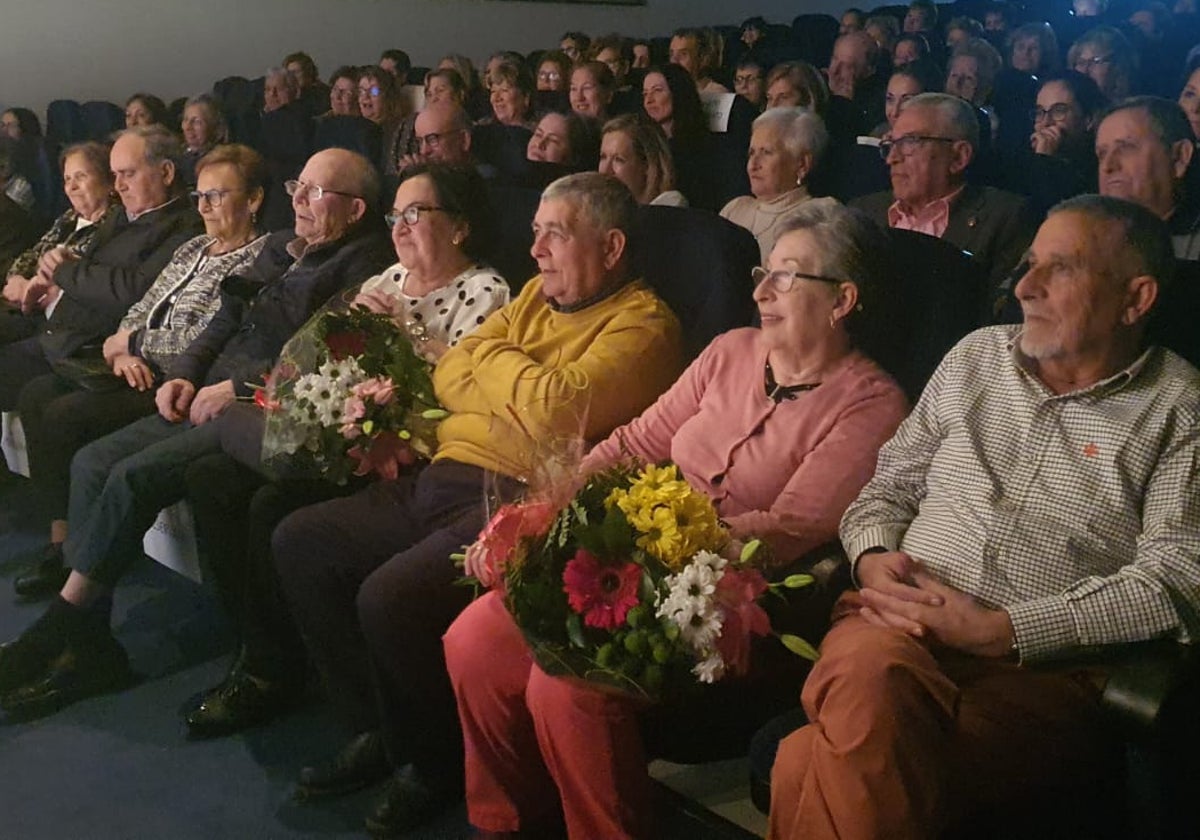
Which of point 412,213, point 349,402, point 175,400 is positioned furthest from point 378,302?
point 175,400

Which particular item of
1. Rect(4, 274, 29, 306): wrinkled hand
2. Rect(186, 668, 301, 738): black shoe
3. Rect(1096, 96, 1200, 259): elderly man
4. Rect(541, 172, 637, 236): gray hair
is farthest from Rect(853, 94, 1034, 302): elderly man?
Rect(4, 274, 29, 306): wrinkled hand

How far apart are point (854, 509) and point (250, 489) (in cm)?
136

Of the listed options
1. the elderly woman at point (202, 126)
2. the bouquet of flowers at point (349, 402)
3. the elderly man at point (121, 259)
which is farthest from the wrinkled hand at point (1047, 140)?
the elderly woman at point (202, 126)

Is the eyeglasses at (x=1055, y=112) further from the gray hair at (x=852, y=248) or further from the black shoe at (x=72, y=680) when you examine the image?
the black shoe at (x=72, y=680)

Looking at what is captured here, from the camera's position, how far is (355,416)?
228cm

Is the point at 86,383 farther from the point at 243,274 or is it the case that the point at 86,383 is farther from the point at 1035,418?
the point at 1035,418

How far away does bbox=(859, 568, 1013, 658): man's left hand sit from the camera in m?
1.56

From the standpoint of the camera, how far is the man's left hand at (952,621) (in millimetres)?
1559

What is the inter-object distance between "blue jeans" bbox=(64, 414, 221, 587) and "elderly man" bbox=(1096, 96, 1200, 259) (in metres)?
2.04

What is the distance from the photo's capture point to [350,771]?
2.22m

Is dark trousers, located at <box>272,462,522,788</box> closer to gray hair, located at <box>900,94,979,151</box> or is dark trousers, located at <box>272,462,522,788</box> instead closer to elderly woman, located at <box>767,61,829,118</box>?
gray hair, located at <box>900,94,979,151</box>

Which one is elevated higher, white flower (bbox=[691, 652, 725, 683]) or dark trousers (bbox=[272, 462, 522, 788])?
white flower (bbox=[691, 652, 725, 683])

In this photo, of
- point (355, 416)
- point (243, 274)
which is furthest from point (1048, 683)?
point (243, 274)

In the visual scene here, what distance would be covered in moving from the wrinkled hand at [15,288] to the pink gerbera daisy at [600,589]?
114 inches
